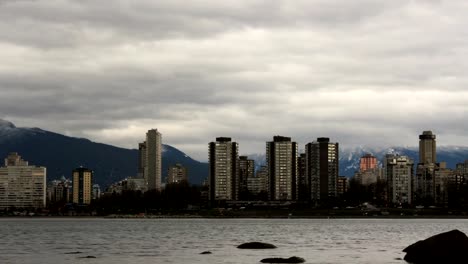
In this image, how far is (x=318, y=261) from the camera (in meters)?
92.6

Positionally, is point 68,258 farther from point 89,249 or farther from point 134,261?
point 89,249

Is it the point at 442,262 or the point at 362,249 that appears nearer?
the point at 442,262

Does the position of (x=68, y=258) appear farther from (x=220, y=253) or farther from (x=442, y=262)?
(x=442, y=262)

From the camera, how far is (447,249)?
78.8 metres

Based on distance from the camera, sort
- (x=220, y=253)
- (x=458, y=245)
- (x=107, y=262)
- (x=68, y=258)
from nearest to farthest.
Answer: (x=458, y=245)
(x=107, y=262)
(x=68, y=258)
(x=220, y=253)

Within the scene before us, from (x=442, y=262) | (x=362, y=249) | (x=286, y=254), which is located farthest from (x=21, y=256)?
(x=442, y=262)

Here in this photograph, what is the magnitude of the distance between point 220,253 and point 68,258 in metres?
18.5

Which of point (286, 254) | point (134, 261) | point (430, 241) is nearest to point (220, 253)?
point (286, 254)

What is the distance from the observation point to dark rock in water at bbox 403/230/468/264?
3056 inches

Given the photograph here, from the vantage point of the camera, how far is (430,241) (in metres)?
81.7

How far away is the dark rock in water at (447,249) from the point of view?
255 feet

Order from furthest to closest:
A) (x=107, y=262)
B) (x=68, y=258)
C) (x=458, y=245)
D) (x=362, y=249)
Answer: (x=362, y=249) → (x=68, y=258) → (x=107, y=262) → (x=458, y=245)

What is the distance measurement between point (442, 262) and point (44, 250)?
193 ft

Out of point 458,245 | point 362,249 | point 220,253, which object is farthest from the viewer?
point 362,249
